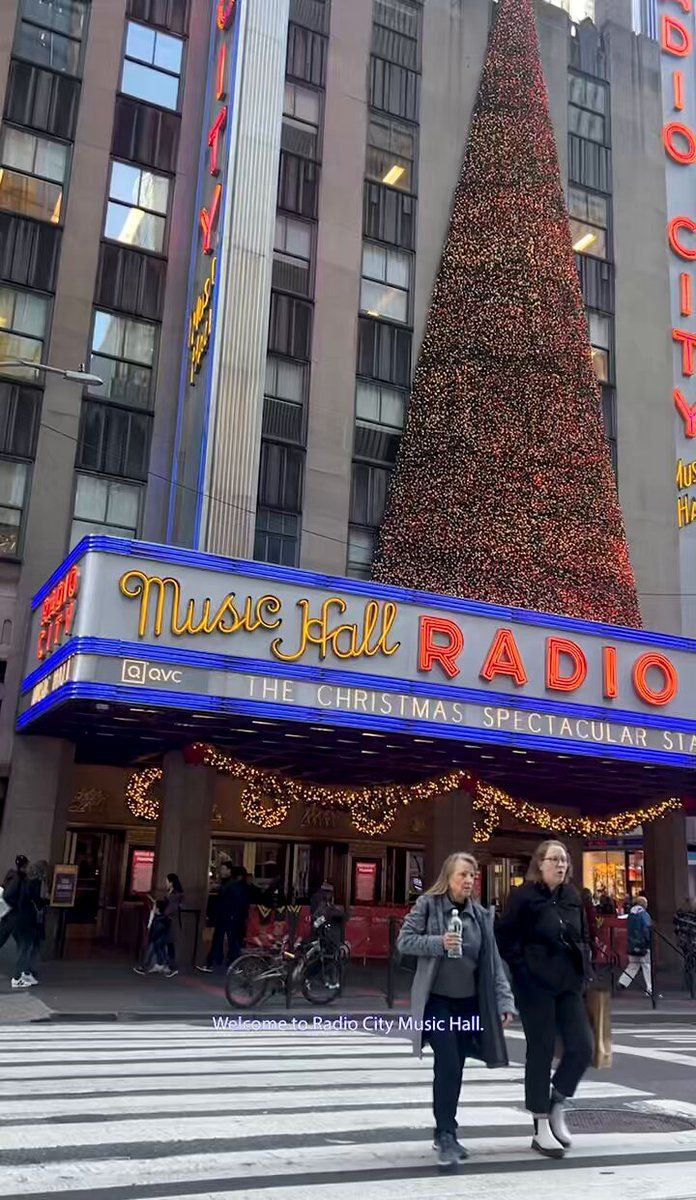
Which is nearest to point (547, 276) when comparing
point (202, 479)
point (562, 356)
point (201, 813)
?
point (562, 356)

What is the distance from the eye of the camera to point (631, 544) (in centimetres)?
3014

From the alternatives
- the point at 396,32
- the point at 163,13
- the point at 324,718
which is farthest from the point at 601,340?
the point at 324,718

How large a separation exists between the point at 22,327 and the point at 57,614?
8487 mm

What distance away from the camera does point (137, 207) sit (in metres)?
25.6

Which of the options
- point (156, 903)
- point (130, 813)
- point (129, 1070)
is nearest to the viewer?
point (129, 1070)

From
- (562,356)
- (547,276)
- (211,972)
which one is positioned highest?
(547,276)

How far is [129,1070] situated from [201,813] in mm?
13964

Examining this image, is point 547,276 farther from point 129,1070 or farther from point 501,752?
point 129,1070

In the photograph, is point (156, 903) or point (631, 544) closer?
point (156, 903)

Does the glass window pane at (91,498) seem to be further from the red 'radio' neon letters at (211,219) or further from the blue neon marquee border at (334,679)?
the red 'radio' neon letters at (211,219)

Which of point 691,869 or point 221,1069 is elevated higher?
point 691,869

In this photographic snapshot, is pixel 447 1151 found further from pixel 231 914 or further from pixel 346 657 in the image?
pixel 231 914

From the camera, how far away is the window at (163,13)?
2661 centimetres

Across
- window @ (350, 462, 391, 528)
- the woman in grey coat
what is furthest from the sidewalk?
window @ (350, 462, 391, 528)
